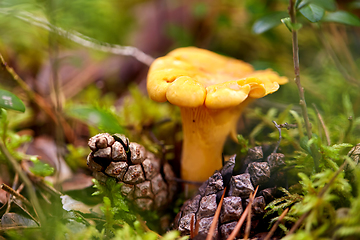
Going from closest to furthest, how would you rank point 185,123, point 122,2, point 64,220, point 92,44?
point 64,220 < point 185,123 < point 92,44 < point 122,2

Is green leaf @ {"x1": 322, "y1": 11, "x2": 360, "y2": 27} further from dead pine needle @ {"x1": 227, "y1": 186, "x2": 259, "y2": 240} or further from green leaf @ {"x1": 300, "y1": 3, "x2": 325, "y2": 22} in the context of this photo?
dead pine needle @ {"x1": 227, "y1": 186, "x2": 259, "y2": 240}

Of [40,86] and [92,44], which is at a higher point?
[92,44]

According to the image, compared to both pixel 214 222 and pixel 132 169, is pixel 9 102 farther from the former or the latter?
pixel 214 222

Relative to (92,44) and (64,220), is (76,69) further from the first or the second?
(64,220)

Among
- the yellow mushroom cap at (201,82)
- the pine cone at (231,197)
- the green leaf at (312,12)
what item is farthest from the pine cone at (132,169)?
the green leaf at (312,12)

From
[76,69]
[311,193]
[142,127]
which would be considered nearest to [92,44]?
[76,69]

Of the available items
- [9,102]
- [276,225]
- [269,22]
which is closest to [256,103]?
[269,22]
